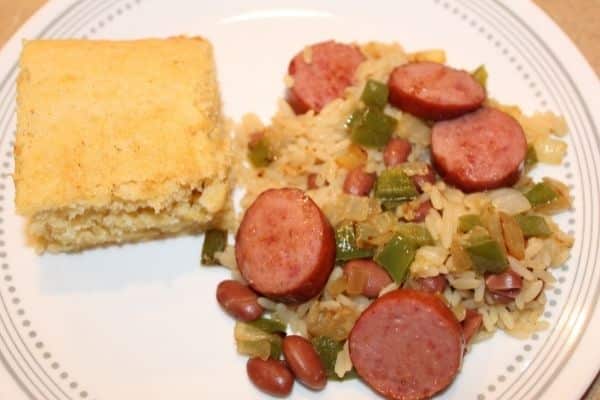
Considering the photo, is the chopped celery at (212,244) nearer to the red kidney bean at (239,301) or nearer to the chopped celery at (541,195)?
the red kidney bean at (239,301)

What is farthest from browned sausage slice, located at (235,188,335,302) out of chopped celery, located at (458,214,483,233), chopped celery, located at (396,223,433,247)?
chopped celery, located at (458,214,483,233)

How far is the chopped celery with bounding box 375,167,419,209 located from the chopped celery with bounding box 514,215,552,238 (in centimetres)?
51

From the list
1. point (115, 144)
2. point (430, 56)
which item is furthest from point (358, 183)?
point (115, 144)

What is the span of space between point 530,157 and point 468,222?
0.61 meters

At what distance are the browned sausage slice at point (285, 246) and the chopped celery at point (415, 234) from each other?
323mm

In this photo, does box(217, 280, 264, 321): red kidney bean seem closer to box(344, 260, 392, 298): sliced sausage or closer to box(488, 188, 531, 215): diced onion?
box(344, 260, 392, 298): sliced sausage

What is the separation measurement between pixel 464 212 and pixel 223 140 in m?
1.25

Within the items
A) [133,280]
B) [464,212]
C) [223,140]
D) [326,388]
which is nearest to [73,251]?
[133,280]

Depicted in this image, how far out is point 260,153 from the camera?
390 centimetres

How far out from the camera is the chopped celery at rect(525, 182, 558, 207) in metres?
3.58

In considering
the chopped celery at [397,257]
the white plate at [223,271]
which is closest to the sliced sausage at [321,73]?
the white plate at [223,271]

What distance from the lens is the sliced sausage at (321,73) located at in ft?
13.1

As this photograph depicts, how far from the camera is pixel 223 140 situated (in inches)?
150

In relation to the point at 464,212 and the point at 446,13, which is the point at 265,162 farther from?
the point at 446,13
